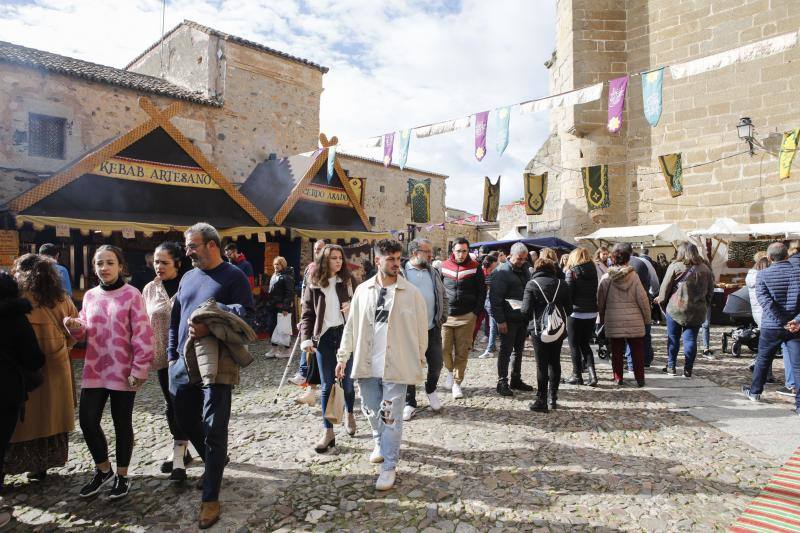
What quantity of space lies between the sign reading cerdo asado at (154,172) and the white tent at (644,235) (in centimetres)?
1066

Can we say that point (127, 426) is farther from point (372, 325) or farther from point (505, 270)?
point (505, 270)

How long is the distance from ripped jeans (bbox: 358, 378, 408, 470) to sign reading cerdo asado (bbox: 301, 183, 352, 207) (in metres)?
9.35

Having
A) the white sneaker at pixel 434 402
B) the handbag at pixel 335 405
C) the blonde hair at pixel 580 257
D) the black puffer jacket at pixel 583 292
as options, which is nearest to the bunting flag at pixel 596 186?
the blonde hair at pixel 580 257

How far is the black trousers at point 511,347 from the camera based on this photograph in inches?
218

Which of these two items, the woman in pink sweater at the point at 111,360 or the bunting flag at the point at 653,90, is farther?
the bunting flag at the point at 653,90

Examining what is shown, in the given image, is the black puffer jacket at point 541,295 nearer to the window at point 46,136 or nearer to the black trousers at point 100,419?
the black trousers at point 100,419

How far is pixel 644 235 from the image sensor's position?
12703mm

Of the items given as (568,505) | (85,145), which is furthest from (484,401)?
(85,145)

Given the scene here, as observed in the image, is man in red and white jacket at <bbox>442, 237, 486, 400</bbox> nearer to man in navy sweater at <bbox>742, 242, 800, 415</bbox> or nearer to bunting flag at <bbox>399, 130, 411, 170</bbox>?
man in navy sweater at <bbox>742, 242, 800, 415</bbox>

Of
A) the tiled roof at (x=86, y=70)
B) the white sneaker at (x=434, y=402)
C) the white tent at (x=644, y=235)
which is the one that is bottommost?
the white sneaker at (x=434, y=402)

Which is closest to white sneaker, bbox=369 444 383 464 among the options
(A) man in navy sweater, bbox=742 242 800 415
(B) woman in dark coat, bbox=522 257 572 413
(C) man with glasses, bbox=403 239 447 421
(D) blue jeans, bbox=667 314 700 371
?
(C) man with glasses, bbox=403 239 447 421

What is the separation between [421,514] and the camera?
2963 millimetres

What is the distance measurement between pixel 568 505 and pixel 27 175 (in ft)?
48.3

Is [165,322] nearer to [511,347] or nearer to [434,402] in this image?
[434,402]
